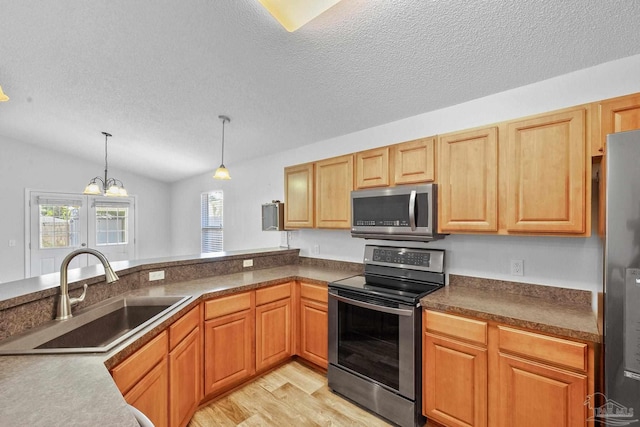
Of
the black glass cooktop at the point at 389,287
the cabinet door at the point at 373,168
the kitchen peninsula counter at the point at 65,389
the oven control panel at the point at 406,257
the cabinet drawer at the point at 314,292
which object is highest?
the cabinet door at the point at 373,168

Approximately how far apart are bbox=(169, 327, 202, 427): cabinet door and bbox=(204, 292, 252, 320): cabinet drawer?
0.14 meters

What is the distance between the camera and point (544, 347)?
Result: 1.43 metres

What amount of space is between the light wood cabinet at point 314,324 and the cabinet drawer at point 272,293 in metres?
0.13

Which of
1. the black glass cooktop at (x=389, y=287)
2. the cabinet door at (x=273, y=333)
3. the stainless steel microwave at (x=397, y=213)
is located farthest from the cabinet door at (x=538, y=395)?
the cabinet door at (x=273, y=333)

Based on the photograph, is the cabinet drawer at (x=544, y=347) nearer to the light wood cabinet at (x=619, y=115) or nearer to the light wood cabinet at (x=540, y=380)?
the light wood cabinet at (x=540, y=380)

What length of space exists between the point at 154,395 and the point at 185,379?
0.39m

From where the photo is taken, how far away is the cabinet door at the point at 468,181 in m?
1.84

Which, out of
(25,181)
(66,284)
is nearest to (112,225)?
(25,181)

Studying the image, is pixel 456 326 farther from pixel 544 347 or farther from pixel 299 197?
pixel 299 197

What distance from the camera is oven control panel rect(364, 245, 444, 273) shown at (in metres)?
2.29

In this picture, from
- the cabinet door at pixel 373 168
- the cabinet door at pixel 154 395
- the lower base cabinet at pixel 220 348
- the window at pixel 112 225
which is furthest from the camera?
the window at pixel 112 225

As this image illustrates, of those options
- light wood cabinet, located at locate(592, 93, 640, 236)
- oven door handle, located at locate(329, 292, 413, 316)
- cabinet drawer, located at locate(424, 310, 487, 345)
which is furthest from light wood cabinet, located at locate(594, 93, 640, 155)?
oven door handle, located at locate(329, 292, 413, 316)

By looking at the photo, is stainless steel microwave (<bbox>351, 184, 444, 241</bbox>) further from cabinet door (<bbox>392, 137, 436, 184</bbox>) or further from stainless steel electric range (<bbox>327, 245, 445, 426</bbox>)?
stainless steel electric range (<bbox>327, 245, 445, 426</bbox>)

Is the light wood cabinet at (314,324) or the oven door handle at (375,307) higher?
the oven door handle at (375,307)
